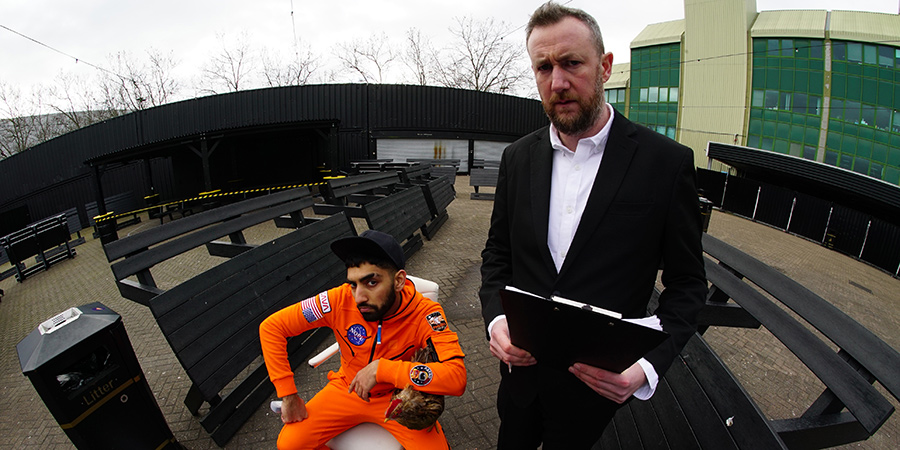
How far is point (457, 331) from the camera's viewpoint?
4219mm

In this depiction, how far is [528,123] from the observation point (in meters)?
23.5

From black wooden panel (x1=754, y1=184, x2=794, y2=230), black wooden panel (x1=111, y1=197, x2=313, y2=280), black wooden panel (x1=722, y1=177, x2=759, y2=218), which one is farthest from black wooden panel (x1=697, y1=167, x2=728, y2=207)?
black wooden panel (x1=111, y1=197, x2=313, y2=280)

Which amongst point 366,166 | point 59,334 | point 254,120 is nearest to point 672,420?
point 59,334

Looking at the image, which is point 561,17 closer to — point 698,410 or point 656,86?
point 698,410

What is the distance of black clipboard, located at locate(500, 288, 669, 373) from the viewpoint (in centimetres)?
100

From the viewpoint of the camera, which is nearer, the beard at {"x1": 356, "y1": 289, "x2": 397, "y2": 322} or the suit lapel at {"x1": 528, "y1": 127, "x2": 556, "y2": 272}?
the suit lapel at {"x1": 528, "y1": 127, "x2": 556, "y2": 272}

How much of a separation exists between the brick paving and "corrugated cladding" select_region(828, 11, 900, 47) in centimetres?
2210

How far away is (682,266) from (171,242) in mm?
3651

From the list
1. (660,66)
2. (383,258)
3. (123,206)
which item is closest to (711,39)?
(660,66)

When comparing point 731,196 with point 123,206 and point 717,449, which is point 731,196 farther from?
point 123,206

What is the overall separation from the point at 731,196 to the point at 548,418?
19596 mm

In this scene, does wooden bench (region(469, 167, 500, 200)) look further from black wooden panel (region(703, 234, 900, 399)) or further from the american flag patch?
the american flag patch

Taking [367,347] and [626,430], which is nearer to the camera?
[626,430]

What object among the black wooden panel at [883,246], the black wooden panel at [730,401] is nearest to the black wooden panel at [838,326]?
the black wooden panel at [730,401]
